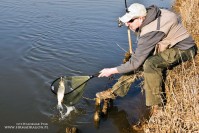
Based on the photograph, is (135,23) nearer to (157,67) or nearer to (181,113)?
(157,67)

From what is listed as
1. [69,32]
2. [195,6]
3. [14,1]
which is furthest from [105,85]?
[14,1]

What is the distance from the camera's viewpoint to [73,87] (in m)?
6.10

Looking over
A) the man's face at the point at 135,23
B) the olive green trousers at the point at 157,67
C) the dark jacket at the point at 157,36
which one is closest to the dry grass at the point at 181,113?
the olive green trousers at the point at 157,67

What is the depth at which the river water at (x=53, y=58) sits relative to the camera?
5.98 meters

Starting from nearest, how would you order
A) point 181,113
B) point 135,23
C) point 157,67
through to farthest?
point 181,113, point 135,23, point 157,67

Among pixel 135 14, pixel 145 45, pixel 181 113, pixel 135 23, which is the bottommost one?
pixel 181 113

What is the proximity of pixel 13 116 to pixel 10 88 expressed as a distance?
112 centimetres

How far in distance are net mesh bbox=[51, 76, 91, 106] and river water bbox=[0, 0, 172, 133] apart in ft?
1.04

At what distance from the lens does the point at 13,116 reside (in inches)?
234

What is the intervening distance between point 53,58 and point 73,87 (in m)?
2.79

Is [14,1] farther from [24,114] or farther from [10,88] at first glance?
[24,114]

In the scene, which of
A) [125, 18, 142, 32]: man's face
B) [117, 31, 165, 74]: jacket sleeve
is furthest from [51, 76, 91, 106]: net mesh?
[125, 18, 142, 32]: man's face

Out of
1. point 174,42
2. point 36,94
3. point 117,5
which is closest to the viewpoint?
point 174,42

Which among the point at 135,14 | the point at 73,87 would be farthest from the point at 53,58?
the point at 135,14
